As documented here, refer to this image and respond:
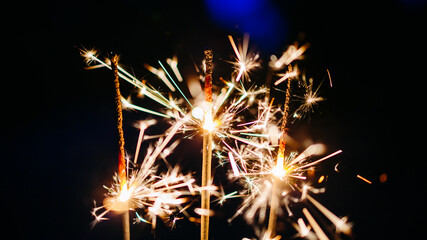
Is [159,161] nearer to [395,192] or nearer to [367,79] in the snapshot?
[367,79]

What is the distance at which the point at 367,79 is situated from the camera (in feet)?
19.4

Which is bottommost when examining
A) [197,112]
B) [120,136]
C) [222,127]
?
[120,136]

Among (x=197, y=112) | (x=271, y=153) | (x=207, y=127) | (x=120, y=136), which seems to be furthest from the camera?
(x=271, y=153)

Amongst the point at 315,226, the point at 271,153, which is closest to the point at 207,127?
the point at 271,153

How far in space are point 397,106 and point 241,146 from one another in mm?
4675

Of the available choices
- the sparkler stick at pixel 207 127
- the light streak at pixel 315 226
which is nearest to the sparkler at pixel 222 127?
the sparkler stick at pixel 207 127

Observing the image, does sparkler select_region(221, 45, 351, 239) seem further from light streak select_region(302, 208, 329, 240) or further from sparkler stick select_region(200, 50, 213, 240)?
light streak select_region(302, 208, 329, 240)

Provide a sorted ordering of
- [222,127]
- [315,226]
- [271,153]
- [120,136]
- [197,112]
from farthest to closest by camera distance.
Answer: [315,226]
[271,153]
[222,127]
[197,112]
[120,136]

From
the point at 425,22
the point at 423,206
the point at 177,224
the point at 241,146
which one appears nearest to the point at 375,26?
the point at 425,22

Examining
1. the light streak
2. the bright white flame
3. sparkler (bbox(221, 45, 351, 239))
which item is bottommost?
the light streak

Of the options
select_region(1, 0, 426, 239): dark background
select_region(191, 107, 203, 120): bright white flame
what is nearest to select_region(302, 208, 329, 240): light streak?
select_region(1, 0, 426, 239): dark background

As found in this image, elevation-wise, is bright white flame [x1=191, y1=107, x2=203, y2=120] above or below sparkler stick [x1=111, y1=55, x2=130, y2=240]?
above

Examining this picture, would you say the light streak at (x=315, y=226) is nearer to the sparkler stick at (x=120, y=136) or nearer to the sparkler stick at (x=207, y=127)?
the sparkler stick at (x=207, y=127)

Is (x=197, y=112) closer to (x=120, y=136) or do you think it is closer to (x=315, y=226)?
(x=120, y=136)
